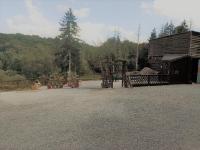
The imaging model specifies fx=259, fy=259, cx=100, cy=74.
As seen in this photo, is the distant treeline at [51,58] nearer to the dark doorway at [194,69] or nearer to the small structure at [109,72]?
the dark doorway at [194,69]

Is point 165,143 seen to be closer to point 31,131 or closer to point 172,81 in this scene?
point 31,131

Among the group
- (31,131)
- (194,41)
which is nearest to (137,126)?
(31,131)

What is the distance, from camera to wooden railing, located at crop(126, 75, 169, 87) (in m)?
21.6

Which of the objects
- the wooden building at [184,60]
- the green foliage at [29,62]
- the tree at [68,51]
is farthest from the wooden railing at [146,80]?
the green foliage at [29,62]

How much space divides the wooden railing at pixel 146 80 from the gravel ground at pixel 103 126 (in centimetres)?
902

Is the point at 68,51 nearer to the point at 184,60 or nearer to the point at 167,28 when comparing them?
the point at 184,60

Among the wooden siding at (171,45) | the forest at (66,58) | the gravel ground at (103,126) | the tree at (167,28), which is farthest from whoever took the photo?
the tree at (167,28)

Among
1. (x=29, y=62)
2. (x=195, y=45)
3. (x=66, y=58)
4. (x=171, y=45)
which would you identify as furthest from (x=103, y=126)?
(x=29, y=62)

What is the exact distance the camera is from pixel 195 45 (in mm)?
25125

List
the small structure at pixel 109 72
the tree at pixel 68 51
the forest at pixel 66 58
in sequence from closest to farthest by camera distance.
→ the small structure at pixel 109 72 → the forest at pixel 66 58 → the tree at pixel 68 51

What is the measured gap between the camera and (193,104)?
40.9 ft

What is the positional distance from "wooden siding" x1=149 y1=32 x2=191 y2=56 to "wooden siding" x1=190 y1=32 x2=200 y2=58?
15.6 inches

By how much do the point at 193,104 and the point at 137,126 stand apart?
5104mm

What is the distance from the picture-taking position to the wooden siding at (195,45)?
24.8 m
